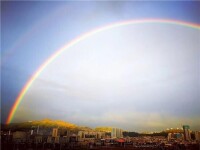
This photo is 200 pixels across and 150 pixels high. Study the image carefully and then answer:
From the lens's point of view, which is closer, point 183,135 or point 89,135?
point 183,135

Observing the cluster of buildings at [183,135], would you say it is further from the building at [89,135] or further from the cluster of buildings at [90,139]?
the building at [89,135]

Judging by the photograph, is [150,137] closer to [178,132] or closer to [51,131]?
[178,132]

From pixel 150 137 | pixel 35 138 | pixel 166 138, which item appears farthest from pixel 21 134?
pixel 166 138

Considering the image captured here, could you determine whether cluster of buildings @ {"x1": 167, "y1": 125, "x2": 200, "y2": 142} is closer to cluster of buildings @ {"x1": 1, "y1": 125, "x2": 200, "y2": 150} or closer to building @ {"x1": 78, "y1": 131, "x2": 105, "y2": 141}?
cluster of buildings @ {"x1": 1, "y1": 125, "x2": 200, "y2": 150}

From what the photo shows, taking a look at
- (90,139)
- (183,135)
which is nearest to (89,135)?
(90,139)

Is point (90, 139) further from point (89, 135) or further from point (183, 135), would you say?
point (183, 135)

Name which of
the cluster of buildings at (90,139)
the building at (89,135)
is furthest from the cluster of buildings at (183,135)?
the building at (89,135)

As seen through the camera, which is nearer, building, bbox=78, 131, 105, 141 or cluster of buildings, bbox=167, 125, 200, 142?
cluster of buildings, bbox=167, 125, 200, 142

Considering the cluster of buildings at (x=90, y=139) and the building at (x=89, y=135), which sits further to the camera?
the building at (x=89, y=135)

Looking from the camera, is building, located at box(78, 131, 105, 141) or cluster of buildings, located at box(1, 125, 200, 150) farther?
building, located at box(78, 131, 105, 141)

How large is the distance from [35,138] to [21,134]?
191 centimetres

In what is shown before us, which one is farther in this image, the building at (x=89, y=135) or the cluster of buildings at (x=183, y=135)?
the building at (x=89, y=135)

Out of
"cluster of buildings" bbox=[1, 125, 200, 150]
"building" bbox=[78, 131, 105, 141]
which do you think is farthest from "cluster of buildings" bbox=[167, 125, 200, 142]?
"building" bbox=[78, 131, 105, 141]

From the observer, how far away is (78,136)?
80.3ft
